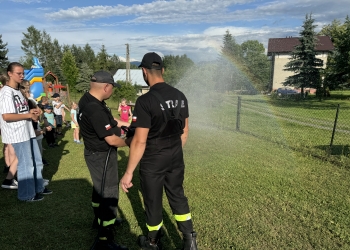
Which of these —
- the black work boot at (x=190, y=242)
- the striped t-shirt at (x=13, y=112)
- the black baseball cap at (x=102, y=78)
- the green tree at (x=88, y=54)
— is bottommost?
the black work boot at (x=190, y=242)

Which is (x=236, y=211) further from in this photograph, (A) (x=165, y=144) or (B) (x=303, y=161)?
(B) (x=303, y=161)

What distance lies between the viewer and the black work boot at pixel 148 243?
312 centimetres

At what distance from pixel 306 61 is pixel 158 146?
3434cm

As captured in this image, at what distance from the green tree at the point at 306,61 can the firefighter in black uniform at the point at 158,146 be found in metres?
34.0

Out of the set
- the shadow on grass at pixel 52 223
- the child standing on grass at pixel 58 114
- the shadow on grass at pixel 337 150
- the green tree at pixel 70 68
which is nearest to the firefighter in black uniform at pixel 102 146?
the shadow on grass at pixel 52 223

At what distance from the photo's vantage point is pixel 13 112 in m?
3.89

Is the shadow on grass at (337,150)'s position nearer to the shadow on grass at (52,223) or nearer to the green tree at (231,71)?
the shadow on grass at (52,223)

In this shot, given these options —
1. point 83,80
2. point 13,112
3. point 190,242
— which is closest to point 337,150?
point 190,242

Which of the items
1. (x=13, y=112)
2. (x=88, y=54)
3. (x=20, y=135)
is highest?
(x=88, y=54)

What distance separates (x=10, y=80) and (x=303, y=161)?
634cm

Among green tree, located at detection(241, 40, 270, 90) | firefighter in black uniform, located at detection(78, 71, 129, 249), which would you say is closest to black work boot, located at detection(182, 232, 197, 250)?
firefighter in black uniform, located at detection(78, 71, 129, 249)

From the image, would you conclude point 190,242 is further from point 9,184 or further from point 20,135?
point 9,184

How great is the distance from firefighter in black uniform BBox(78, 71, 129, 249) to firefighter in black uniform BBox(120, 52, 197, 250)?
0.46 meters

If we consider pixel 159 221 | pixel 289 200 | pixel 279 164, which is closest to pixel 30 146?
pixel 159 221
